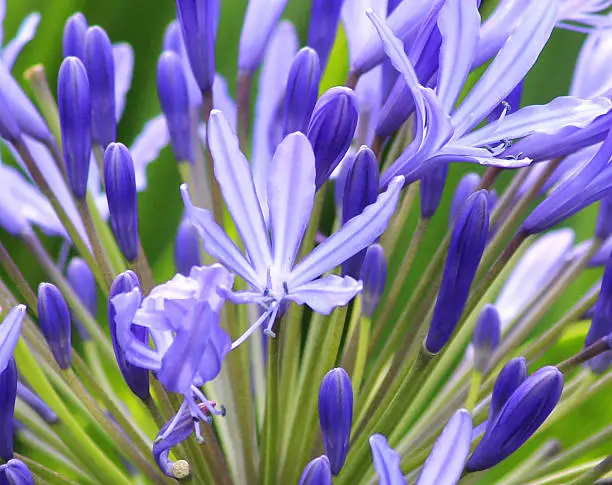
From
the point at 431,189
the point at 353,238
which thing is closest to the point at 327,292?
the point at 353,238

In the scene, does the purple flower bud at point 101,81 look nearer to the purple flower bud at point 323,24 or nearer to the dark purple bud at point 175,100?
the dark purple bud at point 175,100

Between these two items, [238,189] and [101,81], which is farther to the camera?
[101,81]

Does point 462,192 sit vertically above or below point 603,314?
above

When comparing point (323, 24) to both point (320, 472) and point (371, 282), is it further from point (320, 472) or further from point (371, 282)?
point (320, 472)

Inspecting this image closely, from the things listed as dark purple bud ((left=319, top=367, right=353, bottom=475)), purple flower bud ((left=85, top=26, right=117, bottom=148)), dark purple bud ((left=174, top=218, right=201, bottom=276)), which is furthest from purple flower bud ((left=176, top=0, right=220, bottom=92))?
dark purple bud ((left=319, top=367, right=353, bottom=475))

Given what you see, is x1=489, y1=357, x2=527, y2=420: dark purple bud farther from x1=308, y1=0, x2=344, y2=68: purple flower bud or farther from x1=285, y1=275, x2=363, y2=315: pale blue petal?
x1=308, y1=0, x2=344, y2=68: purple flower bud

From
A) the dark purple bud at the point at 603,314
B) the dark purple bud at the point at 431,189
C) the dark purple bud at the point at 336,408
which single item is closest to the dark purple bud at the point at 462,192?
the dark purple bud at the point at 431,189

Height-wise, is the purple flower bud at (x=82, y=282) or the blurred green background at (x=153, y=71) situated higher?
the blurred green background at (x=153, y=71)
